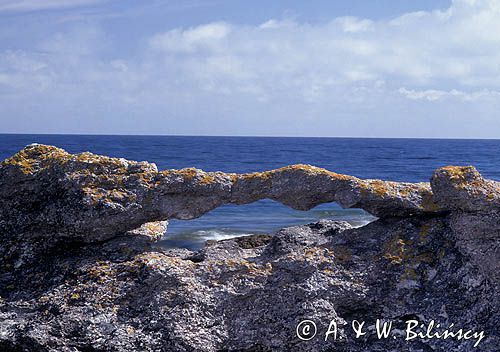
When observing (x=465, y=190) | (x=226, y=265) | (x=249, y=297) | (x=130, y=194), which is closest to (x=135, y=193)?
(x=130, y=194)

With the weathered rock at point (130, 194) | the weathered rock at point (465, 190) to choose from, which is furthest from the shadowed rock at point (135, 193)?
the weathered rock at point (465, 190)

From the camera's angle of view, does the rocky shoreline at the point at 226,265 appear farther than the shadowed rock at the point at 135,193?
No

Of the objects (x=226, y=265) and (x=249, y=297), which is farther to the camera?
Result: (x=226, y=265)

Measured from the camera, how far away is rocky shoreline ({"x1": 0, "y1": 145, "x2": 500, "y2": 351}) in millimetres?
6738

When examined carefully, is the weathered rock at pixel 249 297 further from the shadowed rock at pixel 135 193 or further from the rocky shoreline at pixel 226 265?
the shadowed rock at pixel 135 193

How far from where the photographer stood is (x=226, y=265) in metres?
7.21

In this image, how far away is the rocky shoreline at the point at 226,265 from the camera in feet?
22.1

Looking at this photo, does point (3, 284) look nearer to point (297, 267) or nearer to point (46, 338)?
point (46, 338)

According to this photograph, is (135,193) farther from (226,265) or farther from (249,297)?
(249,297)

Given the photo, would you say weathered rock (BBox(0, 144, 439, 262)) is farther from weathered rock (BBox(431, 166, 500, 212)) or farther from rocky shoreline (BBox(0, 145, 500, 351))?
weathered rock (BBox(431, 166, 500, 212))

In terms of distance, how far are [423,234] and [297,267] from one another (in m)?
1.77

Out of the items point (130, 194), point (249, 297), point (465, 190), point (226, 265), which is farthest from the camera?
point (130, 194)

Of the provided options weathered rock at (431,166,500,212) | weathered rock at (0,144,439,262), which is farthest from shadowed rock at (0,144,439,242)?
weathered rock at (431,166,500,212)

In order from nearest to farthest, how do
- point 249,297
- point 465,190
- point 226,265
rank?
point 465,190, point 249,297, point 226,265
